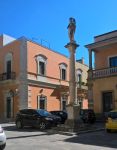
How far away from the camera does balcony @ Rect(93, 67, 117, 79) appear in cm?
2972

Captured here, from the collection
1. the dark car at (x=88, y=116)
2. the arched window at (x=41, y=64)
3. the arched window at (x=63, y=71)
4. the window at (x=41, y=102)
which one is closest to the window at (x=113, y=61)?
the dark car at (x=88, y=116)

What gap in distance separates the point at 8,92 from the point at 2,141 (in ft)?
81.7

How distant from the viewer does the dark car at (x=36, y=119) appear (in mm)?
23312

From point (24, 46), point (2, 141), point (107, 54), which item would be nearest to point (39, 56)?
point (24, 46)

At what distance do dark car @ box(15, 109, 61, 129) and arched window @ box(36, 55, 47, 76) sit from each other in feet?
38.0

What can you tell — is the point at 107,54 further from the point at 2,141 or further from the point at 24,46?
the point at 2,141

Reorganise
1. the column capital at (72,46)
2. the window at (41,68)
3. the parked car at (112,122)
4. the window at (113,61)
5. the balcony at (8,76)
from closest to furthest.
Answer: the parked car at (112,122)
the column capital at (72,46)
the window at (113,61)
the balcony at (8,76)
the window at (41,68)

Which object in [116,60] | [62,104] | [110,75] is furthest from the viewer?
[62,104]

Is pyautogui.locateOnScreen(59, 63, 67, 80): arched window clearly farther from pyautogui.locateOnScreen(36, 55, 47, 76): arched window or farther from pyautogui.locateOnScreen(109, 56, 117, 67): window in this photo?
pyautogui.locateOnScreen(109, 56, 117, 67): window

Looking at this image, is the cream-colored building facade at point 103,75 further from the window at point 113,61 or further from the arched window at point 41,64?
the arched window at point 41,64

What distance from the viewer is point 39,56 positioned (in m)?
36.8

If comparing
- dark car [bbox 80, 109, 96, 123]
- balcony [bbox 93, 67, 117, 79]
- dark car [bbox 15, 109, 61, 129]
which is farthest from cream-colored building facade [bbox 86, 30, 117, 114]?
dark car [bbox 15, 109, 61, 129]

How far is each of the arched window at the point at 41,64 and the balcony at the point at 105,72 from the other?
25.7 feet

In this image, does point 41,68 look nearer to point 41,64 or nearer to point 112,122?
point 41,64
